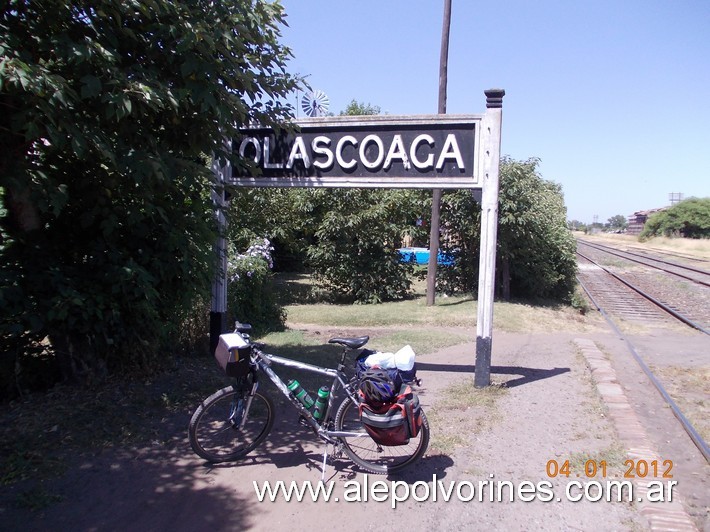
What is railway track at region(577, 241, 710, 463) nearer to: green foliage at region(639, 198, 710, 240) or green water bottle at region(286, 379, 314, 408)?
green water bottle at region(286, 379, 314, 408)

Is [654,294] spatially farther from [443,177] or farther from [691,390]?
[443,177]

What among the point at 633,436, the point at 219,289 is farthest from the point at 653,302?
the point at 219,289

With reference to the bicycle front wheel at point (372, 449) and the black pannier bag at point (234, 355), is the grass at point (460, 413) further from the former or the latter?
the black pannier bag at point (234, 355)

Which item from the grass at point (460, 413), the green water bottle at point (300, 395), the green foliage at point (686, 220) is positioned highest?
the green foliage at point (686, 220)

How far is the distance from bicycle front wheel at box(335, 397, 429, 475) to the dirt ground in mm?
103

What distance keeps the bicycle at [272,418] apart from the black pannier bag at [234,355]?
0.02 metres

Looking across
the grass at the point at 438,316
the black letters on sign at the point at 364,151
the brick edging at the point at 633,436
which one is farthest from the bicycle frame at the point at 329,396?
the grass at the point at 438,316

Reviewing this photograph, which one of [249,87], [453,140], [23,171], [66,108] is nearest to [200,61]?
[249,87]

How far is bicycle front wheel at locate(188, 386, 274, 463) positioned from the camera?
14.2ft

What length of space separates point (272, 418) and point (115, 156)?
2.37 meters

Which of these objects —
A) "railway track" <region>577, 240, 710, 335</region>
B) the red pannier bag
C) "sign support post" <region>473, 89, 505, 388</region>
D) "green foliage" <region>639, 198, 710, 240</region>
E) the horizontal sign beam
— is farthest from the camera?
"green foliage" <region>639, 198, 710, 240</region>

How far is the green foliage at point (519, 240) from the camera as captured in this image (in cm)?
1369

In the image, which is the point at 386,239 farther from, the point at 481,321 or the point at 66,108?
the point at 66,108

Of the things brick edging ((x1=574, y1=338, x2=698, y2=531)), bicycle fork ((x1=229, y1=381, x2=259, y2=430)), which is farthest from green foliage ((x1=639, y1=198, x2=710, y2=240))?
bicycle fork ((x1=229, y1=381, x2=259, y2=430))
